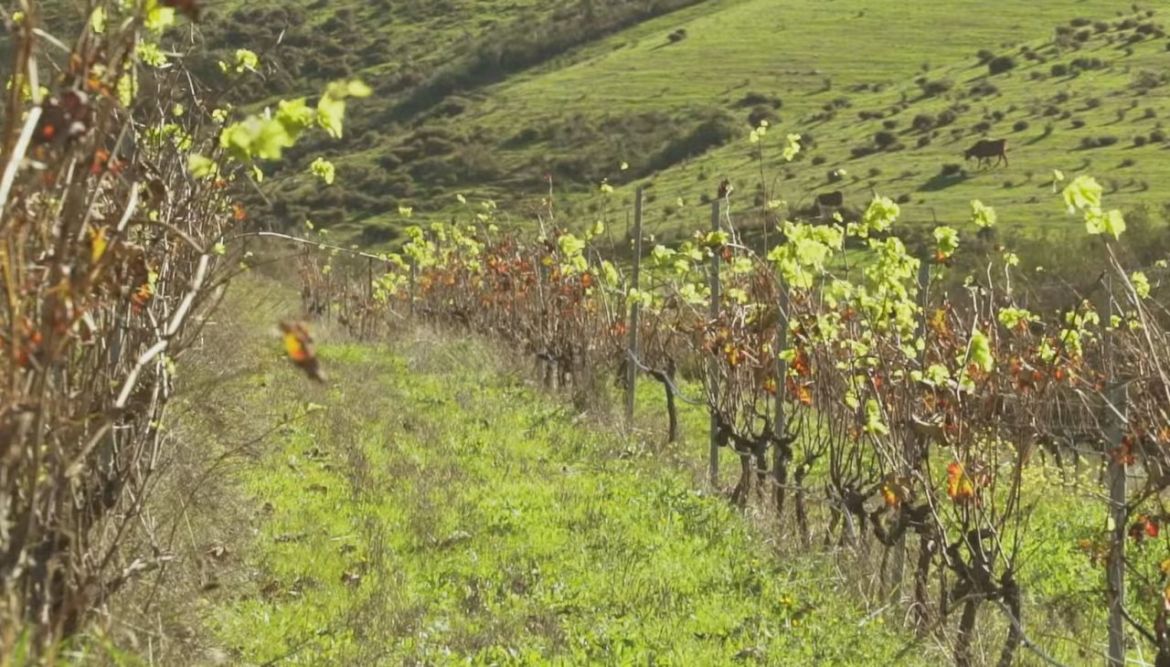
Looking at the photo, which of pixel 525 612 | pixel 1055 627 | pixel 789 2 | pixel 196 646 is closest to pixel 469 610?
pixel 525 612

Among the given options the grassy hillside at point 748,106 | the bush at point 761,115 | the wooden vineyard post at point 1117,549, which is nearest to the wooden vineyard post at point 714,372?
the wooden vineyard post at point 1117,549

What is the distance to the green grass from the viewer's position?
19.9ft

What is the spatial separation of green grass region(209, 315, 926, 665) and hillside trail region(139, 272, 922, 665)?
0.05 ft

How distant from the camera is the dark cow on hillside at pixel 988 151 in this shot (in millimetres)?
43000

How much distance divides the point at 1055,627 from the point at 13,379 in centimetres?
625

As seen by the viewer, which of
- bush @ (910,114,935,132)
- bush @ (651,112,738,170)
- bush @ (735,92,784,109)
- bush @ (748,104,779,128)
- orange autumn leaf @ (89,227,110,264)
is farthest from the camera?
bush @ (735,92,784,109)

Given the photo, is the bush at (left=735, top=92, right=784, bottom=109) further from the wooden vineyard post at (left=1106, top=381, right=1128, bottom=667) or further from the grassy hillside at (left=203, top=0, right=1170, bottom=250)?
the wooden vineyard post at (left=1106, top=381, right=1128, bottom=667)

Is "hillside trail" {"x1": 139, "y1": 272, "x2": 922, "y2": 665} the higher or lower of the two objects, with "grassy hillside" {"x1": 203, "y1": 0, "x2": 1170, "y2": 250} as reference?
higher

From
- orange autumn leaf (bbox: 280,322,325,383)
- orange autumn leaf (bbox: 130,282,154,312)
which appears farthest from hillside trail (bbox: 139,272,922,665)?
orange autumn leaf (bbox: 280,322,325,383)

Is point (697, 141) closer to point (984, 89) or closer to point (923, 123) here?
point (923, 123)

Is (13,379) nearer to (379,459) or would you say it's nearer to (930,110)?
(379,459)

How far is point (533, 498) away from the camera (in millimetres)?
8875

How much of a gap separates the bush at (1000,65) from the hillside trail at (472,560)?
52855 millimetres

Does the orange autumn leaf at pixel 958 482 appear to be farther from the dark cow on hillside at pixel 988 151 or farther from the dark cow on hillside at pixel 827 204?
the dark cow on hillside at pixel 988 151
